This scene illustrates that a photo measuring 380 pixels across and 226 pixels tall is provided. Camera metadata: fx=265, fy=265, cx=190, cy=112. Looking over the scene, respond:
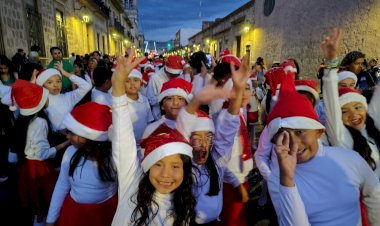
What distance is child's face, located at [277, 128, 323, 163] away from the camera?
5.61 ft

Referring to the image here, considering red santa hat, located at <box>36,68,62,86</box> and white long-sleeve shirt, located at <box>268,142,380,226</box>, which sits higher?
red santa hat, located at <box>36,68,62,86</box>

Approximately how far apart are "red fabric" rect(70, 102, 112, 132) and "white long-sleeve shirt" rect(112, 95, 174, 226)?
1.56 ft

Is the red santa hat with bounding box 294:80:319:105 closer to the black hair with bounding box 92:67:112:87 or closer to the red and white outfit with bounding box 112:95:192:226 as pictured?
the red and white outfit with bounding box 112:95:192:226

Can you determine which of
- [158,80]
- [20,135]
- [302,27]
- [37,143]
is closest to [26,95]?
[20,135]

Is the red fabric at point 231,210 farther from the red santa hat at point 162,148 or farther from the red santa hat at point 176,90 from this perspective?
the red santa hat at point 176,90

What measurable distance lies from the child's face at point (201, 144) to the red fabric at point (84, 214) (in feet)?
2.79

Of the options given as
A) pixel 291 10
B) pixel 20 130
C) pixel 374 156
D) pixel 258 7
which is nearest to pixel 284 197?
pixel 374 156

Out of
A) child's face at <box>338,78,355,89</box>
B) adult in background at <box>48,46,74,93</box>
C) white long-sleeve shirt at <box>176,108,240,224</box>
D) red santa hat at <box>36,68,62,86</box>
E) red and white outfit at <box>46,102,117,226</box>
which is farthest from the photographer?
adult in background at <box>48,46,74,93</box>

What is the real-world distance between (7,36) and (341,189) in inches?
344

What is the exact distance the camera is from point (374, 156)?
2191mm

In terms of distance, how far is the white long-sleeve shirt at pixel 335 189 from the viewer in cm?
163

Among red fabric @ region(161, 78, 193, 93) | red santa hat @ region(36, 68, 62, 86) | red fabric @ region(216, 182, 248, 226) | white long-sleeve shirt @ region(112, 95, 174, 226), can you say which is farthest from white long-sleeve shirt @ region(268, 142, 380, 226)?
red santa hat @ region(36, 68, 62, 86)

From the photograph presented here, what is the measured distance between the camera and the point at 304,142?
1722 mm

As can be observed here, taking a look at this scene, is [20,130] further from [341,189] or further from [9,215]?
[341,189]
